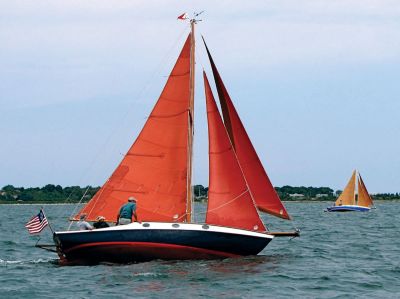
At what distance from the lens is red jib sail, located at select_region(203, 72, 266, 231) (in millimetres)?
29141

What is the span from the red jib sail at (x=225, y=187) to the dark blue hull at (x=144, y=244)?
876 mm

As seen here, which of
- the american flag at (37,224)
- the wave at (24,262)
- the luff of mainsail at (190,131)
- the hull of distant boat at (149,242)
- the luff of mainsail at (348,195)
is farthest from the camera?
the luff of mainsail at (348,195)

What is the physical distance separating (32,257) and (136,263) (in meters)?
7.19

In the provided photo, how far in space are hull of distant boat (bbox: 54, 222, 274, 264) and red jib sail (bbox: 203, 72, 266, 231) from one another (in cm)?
79

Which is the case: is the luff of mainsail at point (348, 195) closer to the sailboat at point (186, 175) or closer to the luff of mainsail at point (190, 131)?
the sailboat at point (186, 175)

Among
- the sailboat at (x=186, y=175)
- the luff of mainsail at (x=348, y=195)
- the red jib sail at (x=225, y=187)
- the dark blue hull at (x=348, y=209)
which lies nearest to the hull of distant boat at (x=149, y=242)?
the sailboat at (x=186, y=175)

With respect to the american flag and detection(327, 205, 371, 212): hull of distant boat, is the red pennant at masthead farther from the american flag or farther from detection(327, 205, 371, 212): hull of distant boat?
detection(327, 205, 371, 212): hull of distant boat

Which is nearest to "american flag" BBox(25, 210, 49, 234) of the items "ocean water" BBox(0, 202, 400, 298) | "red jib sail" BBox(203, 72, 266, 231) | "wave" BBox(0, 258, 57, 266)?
"ocean water" BBox(0, 202, 400, 298)

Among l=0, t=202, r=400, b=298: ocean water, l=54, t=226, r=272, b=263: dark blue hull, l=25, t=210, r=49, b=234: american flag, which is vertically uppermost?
l=25, t=210, r=49, b=234: american flag

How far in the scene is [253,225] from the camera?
29172 millimetres

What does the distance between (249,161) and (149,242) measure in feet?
15.9

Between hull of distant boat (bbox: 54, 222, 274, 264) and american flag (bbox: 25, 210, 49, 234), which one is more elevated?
american flag (bbox: 25, 210, 49, 234)

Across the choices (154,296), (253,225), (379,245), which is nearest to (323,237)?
(379,245)

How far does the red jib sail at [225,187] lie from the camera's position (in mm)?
29141
